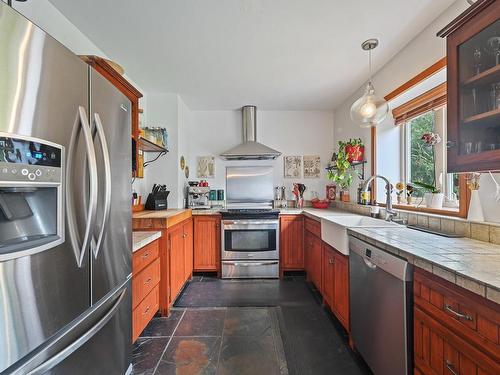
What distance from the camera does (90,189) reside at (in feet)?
3.01

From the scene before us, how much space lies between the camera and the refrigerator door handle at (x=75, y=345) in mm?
752

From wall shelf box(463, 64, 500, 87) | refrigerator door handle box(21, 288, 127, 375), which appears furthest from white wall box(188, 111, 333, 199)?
refrigerator door handle box(21, 288, 127, 375)

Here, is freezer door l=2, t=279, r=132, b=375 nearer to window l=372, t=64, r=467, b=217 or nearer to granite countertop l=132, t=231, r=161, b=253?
granite countertop l=132, t=231, r=161, b=253

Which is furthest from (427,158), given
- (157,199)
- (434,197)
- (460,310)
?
(157,199)

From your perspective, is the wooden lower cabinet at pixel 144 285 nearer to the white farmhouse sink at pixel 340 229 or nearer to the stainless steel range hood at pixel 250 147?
the white farmhouse sink at pixel 340 229

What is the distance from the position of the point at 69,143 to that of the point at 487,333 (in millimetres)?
1536

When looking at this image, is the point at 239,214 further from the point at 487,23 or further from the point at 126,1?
the point at 487,23

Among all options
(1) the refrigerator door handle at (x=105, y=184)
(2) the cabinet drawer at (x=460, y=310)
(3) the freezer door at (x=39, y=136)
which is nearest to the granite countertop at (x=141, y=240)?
(1) the refrigerator door handle at (x=105, y=184)

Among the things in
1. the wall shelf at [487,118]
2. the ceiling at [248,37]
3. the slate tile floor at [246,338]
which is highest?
the ceiling at [248,37]

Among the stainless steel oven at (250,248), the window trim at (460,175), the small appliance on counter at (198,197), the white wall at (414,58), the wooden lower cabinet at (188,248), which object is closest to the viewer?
the window trim at (460,175)

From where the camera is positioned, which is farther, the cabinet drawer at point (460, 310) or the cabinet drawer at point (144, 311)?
the cabinet drawer at point (144, 311)

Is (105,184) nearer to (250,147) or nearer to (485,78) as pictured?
(485,78)

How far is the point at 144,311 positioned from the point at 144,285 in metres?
0.20

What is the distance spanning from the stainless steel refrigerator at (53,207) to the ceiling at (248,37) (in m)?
1.02
